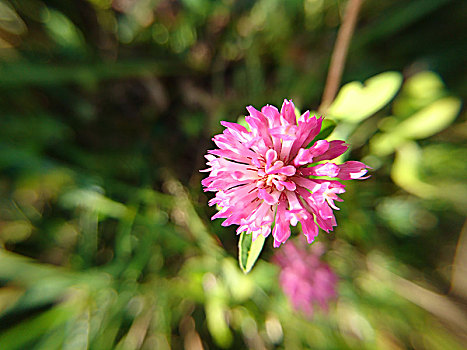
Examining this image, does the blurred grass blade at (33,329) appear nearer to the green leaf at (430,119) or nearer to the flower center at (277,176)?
the flower center at (277,176)

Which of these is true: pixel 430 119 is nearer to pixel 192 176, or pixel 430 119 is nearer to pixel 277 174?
pixel 277 174

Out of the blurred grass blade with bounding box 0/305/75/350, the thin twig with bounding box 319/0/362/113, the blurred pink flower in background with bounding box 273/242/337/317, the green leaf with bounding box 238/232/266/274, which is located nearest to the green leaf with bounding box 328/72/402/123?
the thin twig with bounding box 319/0/362/113

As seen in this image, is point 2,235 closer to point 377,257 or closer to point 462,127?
point 377,257

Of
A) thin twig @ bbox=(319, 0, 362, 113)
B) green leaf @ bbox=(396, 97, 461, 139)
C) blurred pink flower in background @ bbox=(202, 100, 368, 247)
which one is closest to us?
blurred pink flower in background @ bbox=(202, 100, 368, 247)

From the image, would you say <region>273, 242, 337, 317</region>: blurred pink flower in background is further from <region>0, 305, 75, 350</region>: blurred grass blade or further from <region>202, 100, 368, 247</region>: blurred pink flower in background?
<region>0, 305, 75, 350</region>: blurred grass blade

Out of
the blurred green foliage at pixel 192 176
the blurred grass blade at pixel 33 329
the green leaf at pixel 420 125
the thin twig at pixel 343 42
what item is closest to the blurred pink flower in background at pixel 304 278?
the blurred green foliage at pixel 192 176

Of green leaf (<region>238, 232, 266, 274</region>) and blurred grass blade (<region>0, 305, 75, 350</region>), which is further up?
green leaf (<region>238, 232, 266, 274</region>)

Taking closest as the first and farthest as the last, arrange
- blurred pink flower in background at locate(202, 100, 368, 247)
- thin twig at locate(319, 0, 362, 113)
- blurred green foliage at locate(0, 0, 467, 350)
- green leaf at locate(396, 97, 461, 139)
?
blurred pink flower in background at locate(202, 100, 368, 247), thin twig at locate(319, 0, 362, 113), green leaf at locate(396, 97, 461, 139), blurred green foliage at locate(0, 0, 467, 350)

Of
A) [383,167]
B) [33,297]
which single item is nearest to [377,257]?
[383,167]
